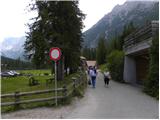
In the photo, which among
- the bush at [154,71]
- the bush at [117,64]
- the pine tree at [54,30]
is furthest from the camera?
the bush at [117,64]

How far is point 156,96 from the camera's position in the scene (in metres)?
16.3

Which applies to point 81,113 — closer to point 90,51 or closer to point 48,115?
point 48,115

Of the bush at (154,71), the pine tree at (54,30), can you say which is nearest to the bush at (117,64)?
the pine tree at (54,30)

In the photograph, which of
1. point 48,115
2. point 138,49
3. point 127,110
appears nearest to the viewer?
point 48,115

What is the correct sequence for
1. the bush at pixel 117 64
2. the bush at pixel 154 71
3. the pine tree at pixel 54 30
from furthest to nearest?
the bush at pixel 117 64 → the pine tree at pixel 54 30 → the bush at pixel 154 71

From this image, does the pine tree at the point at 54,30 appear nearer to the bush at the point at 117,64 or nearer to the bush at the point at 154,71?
the bush at the point at 117,64

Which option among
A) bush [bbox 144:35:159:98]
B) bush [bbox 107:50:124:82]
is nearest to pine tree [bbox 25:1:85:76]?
bush [bbox 107:50:124:82]

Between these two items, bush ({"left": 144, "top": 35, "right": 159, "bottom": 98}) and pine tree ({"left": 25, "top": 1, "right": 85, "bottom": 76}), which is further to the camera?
pine tree ({"left": 25, "top": 1, "right": 85, "bottom": 76})

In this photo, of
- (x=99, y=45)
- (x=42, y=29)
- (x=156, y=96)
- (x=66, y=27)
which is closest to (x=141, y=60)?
(x=66, y=27)

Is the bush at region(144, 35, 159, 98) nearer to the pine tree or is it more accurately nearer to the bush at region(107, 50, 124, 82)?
the pine tree

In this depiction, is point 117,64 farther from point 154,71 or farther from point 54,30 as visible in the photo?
point 154,71

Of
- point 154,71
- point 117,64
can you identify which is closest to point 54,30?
point 117,64

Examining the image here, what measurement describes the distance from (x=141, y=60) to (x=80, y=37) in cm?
686

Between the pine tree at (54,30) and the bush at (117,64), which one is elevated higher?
the pine tree at (54,30)
